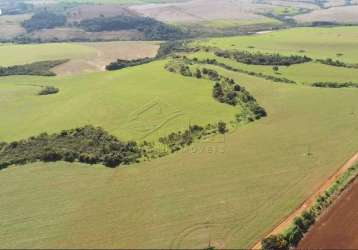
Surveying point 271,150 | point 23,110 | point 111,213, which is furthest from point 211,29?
point 111,213

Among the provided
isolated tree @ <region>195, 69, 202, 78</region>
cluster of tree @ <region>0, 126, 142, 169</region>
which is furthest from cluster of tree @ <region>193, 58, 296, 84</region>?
cluster of tree @ <region>0, 126, 142, 169</region>

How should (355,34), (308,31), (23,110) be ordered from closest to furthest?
Answer: (23,110), (355,34), (308,31)

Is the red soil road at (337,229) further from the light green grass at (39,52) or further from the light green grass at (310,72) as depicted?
the light green grass at (39,52)

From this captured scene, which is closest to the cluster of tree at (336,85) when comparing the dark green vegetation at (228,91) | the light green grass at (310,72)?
the light green grass at (310,72)

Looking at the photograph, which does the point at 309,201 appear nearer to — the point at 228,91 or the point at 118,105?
the point at 228,91

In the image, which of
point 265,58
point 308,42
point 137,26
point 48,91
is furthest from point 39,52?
point 308,42

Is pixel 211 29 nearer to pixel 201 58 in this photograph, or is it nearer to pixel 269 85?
pixel 201 58
